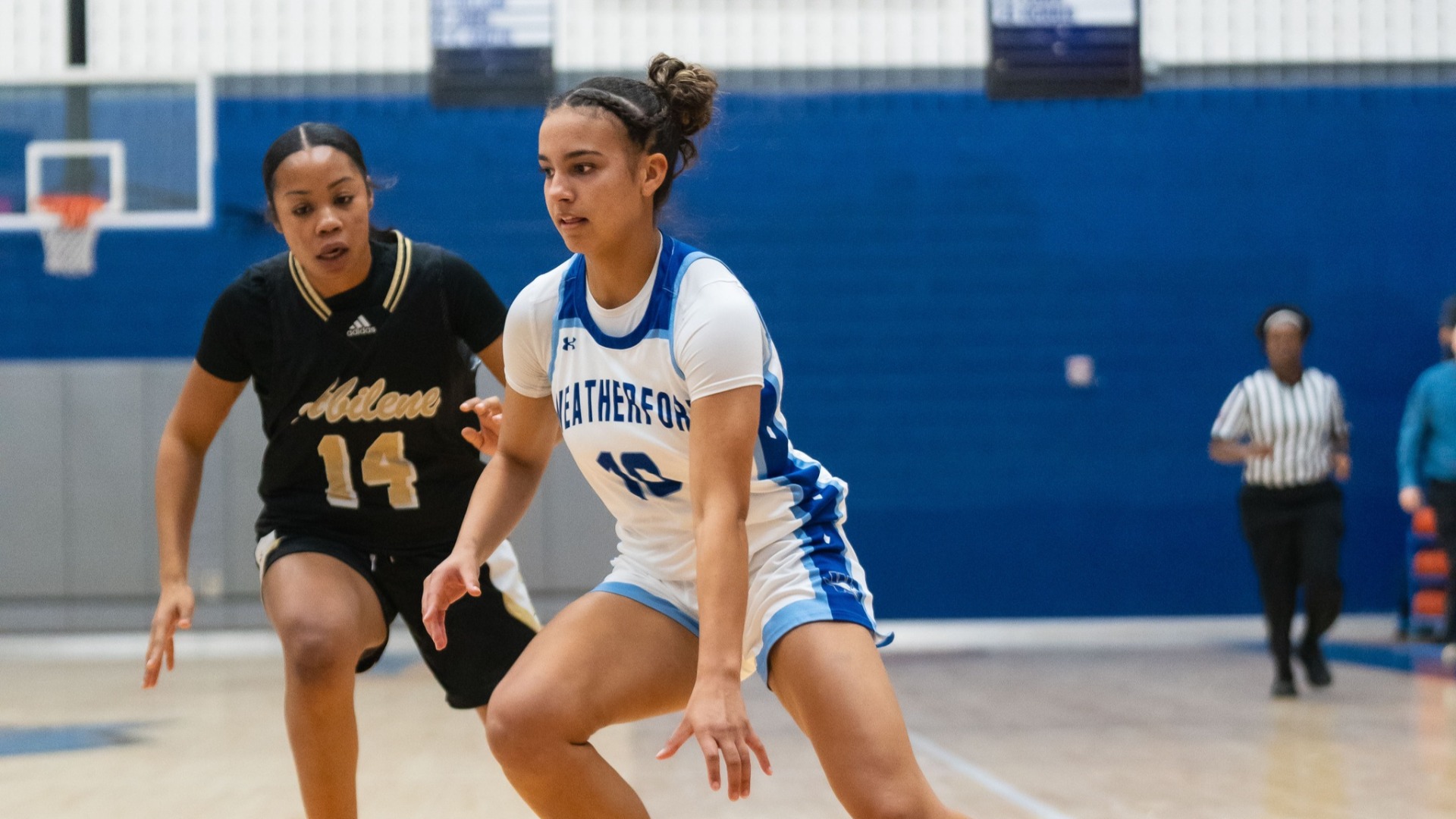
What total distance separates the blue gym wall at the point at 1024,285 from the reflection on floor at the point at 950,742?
121cm

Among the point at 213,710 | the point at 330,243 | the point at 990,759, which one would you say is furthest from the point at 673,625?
the point at 213,710

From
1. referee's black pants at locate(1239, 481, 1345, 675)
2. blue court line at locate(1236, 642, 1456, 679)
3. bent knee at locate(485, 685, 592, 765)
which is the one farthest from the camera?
blue court line at locate(1236, 642, 1456, 679)

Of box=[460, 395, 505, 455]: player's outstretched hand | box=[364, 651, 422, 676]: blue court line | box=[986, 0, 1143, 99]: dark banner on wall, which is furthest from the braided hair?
box=[986, 0, 1143, 99]: dark banner on wall

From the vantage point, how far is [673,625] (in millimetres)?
2334

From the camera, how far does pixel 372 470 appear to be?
2.96m

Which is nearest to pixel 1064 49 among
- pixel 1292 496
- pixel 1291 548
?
pixel 1292 496

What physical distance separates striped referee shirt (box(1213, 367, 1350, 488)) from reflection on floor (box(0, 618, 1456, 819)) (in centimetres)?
96

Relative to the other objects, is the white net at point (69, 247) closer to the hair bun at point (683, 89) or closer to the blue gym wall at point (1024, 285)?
the blue gym wall at point (1024, 285)

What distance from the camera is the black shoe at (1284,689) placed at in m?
6.03

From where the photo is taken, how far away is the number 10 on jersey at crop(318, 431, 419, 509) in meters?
2.93

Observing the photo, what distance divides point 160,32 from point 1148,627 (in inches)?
283

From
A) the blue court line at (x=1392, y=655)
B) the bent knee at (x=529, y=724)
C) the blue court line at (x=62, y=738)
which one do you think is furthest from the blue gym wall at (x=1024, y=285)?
the bent knee at (x=529, y=724)

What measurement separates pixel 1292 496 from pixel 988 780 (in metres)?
2.51

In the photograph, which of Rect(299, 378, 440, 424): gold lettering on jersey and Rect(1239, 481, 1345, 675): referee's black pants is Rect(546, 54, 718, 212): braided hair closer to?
Rect(299, 378, 440, 424): gold lettering on jersey
